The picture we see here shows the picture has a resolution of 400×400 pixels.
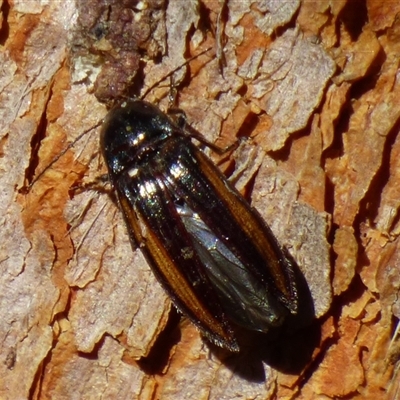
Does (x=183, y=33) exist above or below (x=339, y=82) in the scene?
above

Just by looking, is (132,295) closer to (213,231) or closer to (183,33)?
(213,231)

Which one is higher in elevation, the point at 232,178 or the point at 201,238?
the point at 232,178

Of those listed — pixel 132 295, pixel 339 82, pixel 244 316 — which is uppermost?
pixel 339 82

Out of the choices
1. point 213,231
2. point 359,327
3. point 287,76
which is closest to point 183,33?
point 287,76

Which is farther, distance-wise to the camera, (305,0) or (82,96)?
(82,96)
